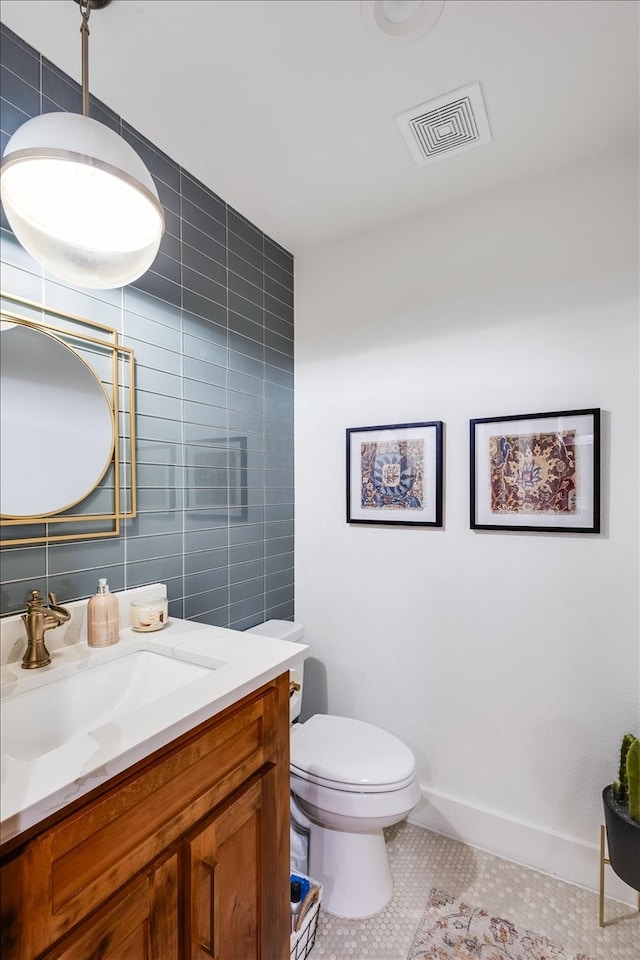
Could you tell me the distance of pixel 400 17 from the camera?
1028mm

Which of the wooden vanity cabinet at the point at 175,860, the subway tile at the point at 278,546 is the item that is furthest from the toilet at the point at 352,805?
the subway tile at the point at 278,546

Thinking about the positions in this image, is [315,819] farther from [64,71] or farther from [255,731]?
[64,71]

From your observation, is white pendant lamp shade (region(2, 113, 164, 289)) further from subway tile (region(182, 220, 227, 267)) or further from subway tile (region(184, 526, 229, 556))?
subway tile (region(184, 526, 229, 556))

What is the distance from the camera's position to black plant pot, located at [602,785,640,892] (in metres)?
1.23

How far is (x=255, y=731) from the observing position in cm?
100

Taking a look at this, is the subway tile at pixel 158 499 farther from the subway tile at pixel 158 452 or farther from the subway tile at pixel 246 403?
the subway tile at pixel 246 403

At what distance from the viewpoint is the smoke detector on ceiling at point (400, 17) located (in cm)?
100

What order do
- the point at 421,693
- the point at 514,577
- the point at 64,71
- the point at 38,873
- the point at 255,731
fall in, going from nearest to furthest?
the point at 38,873
the point at 255,731
the point at 64,71
the point at 514,577
the point at 421,693

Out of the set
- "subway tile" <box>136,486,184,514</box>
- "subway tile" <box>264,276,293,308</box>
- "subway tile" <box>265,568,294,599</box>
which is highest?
"subway tile" <box>264,276,293,308</box>

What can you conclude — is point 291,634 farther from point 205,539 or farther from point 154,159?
point 154,159

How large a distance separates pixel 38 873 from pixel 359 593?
4.62 feet

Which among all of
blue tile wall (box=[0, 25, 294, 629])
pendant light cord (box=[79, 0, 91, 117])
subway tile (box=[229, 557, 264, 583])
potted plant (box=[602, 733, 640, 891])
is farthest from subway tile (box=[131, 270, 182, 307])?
potted plant (box=[602, 733, 640, 891])

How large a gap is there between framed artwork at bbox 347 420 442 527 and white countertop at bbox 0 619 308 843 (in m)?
0.83

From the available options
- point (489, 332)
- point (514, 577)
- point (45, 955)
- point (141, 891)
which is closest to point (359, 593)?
point (514, 577)
